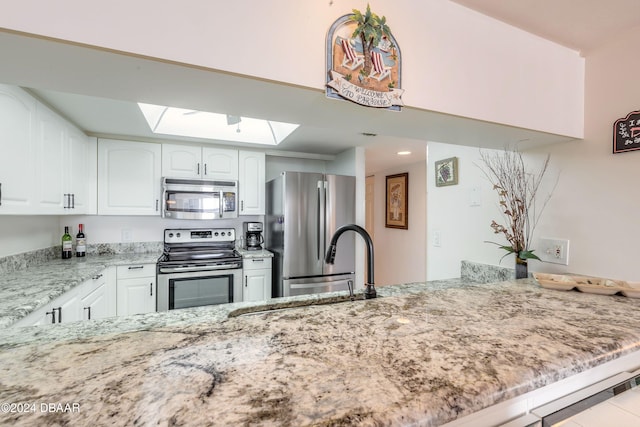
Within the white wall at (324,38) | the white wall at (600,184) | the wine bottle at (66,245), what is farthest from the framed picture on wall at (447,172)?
the wine bottle at (66,245)

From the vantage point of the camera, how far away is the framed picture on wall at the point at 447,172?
6.65 feet

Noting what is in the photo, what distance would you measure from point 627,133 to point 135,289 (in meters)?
3.35

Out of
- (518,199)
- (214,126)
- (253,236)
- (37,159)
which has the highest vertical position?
(214,126)

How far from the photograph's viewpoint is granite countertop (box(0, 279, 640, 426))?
0.43 meters

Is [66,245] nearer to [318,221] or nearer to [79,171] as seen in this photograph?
[79,171]

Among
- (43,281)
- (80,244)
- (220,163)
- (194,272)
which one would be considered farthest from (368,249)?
(80,244)

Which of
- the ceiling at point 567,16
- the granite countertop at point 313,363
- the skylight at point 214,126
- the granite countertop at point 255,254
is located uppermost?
the skylight at point 214,126

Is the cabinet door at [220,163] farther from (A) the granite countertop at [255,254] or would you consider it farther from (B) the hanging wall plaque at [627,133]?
(B) the hanging wall plaque at [627,133]

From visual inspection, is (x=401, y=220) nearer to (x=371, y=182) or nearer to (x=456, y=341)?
(x=371, y=182)

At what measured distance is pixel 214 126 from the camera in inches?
118

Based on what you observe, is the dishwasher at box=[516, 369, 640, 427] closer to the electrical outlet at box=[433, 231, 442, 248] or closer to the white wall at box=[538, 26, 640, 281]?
the white wall at box=[538, 26, 640, 281]

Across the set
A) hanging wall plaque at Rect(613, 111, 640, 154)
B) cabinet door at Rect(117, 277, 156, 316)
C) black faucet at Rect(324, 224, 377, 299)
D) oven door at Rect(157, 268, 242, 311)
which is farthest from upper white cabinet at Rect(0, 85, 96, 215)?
hanging wall plaque at Rect(613, 111, 640, 154)

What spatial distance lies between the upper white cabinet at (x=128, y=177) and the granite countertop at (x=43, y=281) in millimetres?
492

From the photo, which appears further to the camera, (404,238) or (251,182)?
(404,238)
